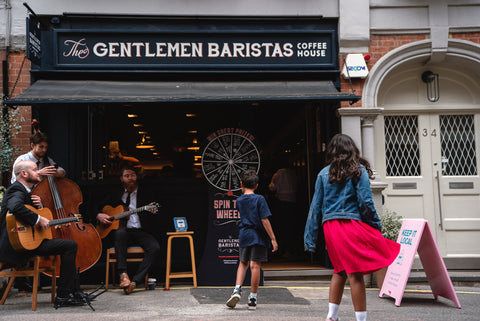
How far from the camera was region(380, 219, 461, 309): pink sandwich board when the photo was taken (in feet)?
20.5

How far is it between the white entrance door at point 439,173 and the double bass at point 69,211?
4.82 meters

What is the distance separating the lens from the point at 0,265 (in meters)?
6.09

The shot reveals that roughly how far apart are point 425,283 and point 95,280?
16.7 ft

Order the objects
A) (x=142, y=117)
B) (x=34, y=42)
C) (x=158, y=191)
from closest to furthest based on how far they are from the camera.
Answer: (x=34, y=42), (x=158, y=191), (x=142, y=117)

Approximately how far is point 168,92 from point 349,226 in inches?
155

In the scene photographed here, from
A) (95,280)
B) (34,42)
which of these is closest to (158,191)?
(95,280)

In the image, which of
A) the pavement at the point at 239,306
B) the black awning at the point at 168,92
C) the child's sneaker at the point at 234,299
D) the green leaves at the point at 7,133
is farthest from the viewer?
the green leaves at the point at 7,133

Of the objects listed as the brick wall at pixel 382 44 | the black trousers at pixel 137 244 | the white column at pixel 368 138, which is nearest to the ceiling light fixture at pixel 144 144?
the black trousers at pixel 137 244

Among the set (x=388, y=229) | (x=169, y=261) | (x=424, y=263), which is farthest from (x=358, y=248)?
(x=169, y=261)

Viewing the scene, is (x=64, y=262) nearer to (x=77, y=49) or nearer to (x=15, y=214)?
(x=15, y=214)

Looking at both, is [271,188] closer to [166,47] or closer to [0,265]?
[166,47]

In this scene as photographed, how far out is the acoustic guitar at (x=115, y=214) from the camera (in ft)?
23.7

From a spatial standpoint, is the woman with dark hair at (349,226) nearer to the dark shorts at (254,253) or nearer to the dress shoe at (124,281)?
the dark shorts at (254,253)

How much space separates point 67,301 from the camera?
6.06m
